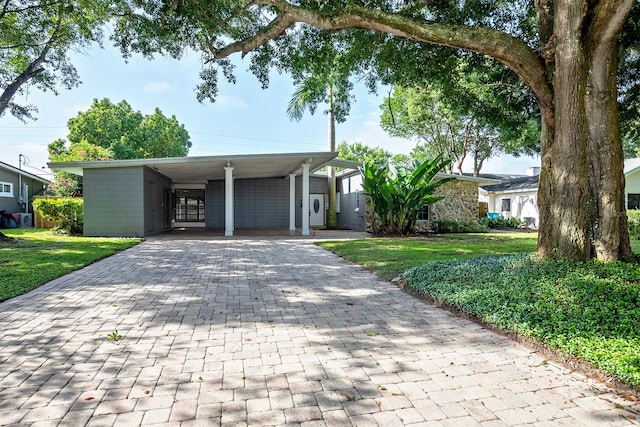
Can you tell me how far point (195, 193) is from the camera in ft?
69.6

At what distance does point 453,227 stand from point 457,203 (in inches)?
65.8

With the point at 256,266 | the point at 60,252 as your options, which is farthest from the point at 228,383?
the point at 60,252

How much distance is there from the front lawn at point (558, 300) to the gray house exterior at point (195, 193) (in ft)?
27.7

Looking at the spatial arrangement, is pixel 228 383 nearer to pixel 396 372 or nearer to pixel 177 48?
pixel 396 372

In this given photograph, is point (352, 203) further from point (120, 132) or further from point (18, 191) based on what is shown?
point (120, 132)

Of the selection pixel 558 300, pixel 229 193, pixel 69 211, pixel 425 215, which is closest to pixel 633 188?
pixel 425 215

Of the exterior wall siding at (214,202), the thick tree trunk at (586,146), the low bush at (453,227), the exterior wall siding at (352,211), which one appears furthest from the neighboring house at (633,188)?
the exterior wall siding at (214,202)

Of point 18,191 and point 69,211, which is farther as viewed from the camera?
point 18,191

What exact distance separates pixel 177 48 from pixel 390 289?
872cm

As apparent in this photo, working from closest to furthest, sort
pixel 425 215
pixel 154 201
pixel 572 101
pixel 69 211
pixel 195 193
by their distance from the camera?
pixel 572 101 < pixel 69 211 < pixel 154 201 < pixel 425 215 < pixel 195 193

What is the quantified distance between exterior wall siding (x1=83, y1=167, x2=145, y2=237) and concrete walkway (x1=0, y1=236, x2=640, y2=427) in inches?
348

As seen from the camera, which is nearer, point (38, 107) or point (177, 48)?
point (177, 48)

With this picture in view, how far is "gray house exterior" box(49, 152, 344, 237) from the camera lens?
13.4 m

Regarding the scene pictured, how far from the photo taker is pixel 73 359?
307 cm
